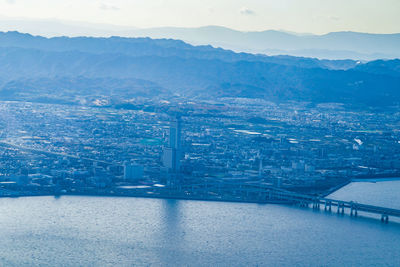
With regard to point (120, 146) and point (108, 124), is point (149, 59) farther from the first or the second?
point (120, 146)

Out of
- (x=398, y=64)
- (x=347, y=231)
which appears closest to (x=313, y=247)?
(x=347, y=231)

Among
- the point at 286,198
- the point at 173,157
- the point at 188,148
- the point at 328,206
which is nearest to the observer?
the point at 328,206

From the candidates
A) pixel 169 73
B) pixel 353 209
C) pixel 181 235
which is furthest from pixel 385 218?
pixel 169 73

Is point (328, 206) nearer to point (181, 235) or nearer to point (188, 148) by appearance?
point (181, 235)

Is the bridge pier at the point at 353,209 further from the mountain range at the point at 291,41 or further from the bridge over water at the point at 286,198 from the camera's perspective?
the mountain range at the point at 291,41

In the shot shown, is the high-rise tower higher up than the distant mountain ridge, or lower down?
lower down

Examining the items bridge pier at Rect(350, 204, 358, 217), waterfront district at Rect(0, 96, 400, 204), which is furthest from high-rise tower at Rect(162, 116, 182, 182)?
bridge pier at Rect(350, 204, 358, 217)

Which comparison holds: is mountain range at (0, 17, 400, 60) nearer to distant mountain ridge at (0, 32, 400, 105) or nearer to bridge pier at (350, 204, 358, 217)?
distant mountain ridge at (0, 32, 400, 105)

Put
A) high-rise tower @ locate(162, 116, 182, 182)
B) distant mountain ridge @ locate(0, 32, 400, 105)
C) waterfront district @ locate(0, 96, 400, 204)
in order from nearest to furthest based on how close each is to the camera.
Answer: waterfront district @ locate(0, 96, 400, 204), high-rise tower @ locate(162, 116, 182, 182), distant mountain ridge @ locate(0, 32, 400, 105)
